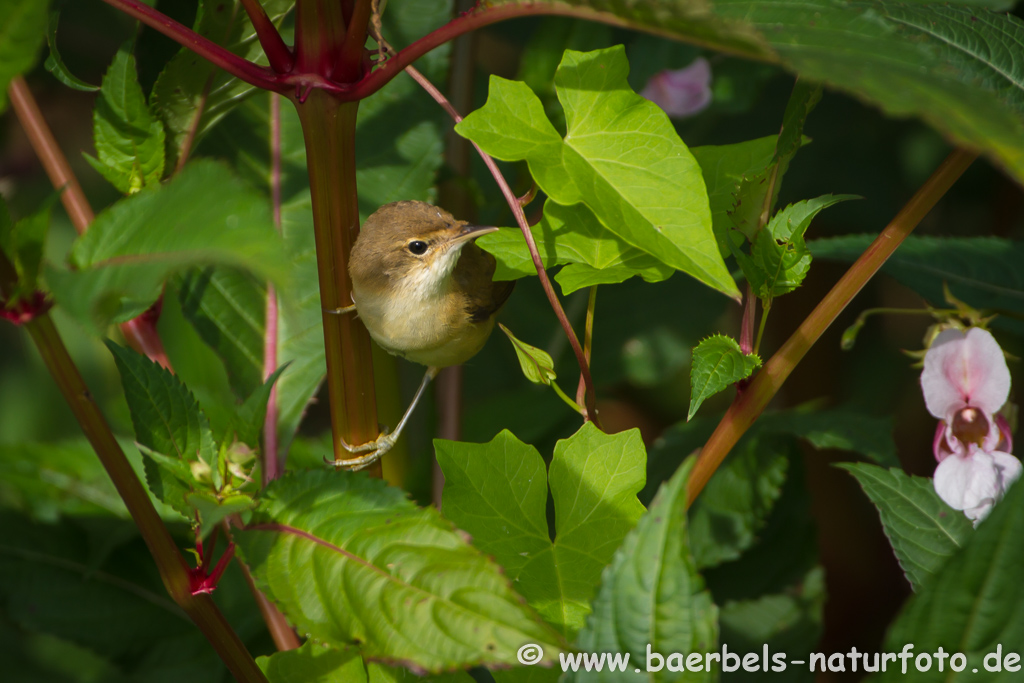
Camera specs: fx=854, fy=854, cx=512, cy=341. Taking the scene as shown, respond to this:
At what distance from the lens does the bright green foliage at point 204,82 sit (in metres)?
0.88

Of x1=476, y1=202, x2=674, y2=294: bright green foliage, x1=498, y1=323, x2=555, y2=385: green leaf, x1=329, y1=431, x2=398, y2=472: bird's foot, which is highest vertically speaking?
x1=476, y1=202, x2=674, y2=294: bright green foliage

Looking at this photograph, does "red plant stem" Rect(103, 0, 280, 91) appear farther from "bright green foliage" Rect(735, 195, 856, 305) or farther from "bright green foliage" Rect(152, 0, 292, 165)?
"bright green foliage" Rect(735, 195, 856, 305)

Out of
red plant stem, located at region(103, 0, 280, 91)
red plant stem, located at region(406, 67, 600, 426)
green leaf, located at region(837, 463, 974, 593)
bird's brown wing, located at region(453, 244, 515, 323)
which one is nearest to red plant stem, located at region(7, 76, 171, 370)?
red plant stem, located at region(103, 0, 280, 91)

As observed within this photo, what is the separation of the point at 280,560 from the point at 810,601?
1.00m

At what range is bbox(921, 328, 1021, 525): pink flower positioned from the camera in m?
0.83

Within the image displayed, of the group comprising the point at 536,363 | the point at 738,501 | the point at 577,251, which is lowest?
the point at 738,501

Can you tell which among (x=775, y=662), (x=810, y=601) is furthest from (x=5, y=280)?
(x=810, y=601)

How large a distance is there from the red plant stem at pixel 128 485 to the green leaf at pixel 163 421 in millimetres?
48

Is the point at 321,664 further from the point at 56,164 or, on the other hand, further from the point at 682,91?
the point at 682,91

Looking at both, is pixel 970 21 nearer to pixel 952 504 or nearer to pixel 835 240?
pixel 835 240

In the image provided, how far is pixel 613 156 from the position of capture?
27.0 inches

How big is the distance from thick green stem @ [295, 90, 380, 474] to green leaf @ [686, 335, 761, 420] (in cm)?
28

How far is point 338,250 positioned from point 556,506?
0.30m

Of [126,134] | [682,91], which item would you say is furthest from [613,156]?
[682,91]
